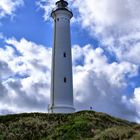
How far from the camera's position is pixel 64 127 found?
28.3m

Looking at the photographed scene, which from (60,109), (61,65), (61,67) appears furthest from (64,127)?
(61,65)

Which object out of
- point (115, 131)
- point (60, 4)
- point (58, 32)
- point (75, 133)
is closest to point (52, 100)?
point (58, 32)

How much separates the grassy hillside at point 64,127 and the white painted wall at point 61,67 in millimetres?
8148

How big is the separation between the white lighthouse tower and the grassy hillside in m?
8.18

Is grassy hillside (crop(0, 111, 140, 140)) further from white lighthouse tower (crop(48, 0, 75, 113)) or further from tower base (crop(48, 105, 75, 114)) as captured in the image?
white lighthouse tower (crop(48, 0, 75, 113))

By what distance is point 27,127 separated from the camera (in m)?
29.8

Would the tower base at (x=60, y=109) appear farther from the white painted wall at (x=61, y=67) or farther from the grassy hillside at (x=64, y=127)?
the grassy hillside at (x=64, y=127)

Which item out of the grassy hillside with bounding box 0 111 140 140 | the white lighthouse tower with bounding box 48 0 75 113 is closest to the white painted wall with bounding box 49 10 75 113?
the white lighthouse tower with bounding box 48 0 75 113

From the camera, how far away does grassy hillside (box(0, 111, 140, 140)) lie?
2442 centimetres

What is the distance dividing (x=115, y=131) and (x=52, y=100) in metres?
18.3

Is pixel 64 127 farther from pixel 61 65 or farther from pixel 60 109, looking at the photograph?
pixel 61 65

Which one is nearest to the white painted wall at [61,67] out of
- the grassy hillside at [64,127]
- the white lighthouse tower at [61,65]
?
the white lighthouse tower at [61,65]

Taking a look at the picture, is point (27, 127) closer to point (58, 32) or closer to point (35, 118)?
point (35, 118)

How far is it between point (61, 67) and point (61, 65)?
0.22 metres
